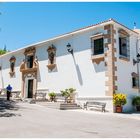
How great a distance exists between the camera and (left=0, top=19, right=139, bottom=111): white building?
17.3 meters

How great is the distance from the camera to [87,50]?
61.4ft

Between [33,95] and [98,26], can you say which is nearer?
[98,26]

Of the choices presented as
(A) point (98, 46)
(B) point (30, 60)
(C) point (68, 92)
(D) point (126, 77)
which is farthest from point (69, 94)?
(B) point (30, 60)

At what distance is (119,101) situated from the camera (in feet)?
52.9

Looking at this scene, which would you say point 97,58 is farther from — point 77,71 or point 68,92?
point 68,92

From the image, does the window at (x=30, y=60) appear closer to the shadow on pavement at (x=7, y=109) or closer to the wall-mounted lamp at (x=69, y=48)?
the wall-mounted lamp at (x=69, y=48)

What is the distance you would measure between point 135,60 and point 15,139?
14.5 meters

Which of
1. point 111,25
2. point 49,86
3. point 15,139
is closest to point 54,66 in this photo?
point 49,86

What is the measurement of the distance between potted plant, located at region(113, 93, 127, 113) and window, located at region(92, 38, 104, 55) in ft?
11.6

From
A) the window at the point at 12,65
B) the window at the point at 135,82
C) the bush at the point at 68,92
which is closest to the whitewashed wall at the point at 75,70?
the bush at the point at 68,92

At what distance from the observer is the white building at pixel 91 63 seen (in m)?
17.3

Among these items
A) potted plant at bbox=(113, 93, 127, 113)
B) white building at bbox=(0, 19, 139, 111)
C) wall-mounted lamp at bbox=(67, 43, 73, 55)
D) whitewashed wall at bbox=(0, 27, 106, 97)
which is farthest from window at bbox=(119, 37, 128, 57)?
wall-mounted lamp at bbox=(67, 43, 73, 55)

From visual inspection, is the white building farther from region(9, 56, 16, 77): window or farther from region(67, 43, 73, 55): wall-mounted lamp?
region(9, 56, 16, 77): window

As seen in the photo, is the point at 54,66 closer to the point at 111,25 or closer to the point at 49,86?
the point at 49,86
